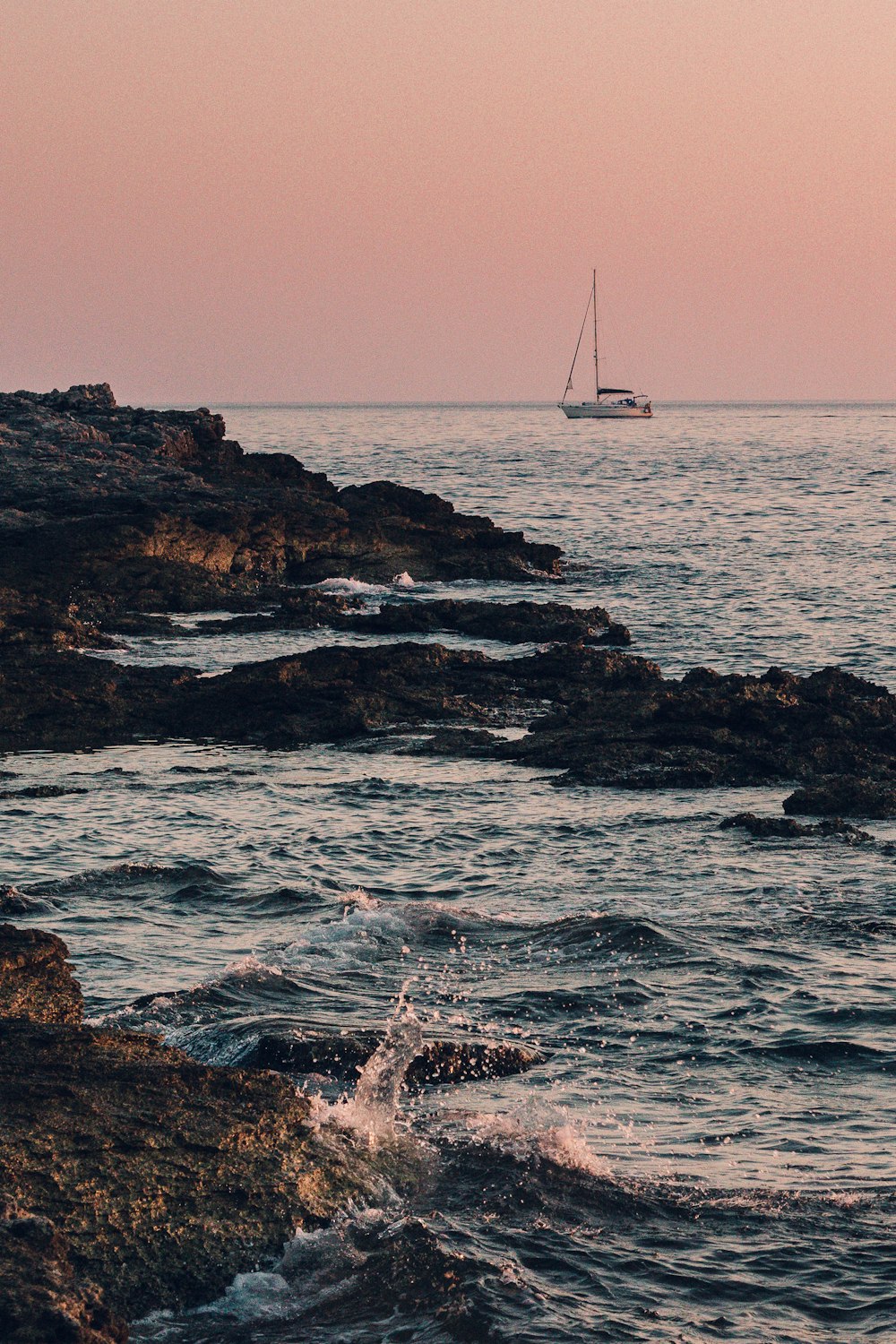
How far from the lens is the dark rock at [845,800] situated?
20.7 m

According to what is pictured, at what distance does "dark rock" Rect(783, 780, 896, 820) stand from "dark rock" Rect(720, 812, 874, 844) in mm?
742

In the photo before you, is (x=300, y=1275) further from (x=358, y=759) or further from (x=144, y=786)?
(x=358, y=759)

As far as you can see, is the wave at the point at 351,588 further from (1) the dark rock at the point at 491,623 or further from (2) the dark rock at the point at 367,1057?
(2) the dark rock at the point at 367,1057

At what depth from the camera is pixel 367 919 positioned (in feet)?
51.6

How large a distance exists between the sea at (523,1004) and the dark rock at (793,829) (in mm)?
261

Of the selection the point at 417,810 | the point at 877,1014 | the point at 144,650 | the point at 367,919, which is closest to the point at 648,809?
the point at 417,810

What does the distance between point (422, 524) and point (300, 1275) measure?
145 feet

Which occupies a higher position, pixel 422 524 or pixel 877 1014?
pixel 422 524

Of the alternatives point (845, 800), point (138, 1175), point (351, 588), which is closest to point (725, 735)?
point (845, 800)

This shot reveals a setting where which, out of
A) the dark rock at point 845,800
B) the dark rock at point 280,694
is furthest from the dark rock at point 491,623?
the dark rock at point 845,800

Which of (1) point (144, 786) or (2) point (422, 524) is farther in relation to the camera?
(2) point (422, 524)

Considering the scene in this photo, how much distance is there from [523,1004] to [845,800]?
8664 millimetres

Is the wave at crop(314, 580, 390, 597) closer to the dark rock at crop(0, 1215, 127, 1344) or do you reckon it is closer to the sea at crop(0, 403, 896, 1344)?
the sea at crop(0, 403, 896, 1344)

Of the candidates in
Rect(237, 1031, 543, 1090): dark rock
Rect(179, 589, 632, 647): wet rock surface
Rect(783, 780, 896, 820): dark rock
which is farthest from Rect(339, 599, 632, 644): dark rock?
Rect(237, 1031, 543, 1090): dark rock
